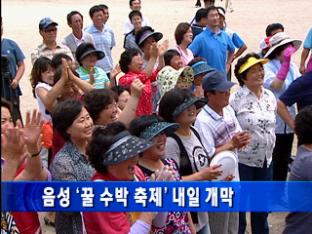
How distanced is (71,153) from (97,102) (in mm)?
736

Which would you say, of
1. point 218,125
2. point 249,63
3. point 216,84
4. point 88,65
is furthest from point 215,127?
point 88,65

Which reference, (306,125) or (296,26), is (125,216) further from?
(296,26)

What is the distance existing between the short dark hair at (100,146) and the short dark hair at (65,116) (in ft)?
1.47

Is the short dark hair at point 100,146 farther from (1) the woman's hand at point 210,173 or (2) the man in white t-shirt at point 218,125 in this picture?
(2) the man in white t-shirt at point 218,125

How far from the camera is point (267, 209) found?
431cm

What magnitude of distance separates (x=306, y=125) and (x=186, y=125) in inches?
33.5

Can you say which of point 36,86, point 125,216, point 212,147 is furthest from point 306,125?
point 36,86

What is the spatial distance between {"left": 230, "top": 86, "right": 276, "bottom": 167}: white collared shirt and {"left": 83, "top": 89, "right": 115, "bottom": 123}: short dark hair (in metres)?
1.35

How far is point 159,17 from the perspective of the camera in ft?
79.1

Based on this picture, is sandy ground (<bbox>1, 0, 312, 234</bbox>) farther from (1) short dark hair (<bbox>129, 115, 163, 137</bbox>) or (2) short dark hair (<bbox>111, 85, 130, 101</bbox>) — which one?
(1) short dark hair (<bbox>129, 115, 163, 137</bbox>)

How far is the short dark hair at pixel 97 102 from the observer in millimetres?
4766

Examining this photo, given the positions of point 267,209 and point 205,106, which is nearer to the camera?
point 267,209

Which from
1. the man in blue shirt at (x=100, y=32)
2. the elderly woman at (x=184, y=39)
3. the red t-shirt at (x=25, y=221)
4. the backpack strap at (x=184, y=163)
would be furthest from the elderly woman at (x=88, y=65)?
the red t-shirt at (x=25, y=221)

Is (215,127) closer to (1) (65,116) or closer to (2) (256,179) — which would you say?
(2) (256,179)
